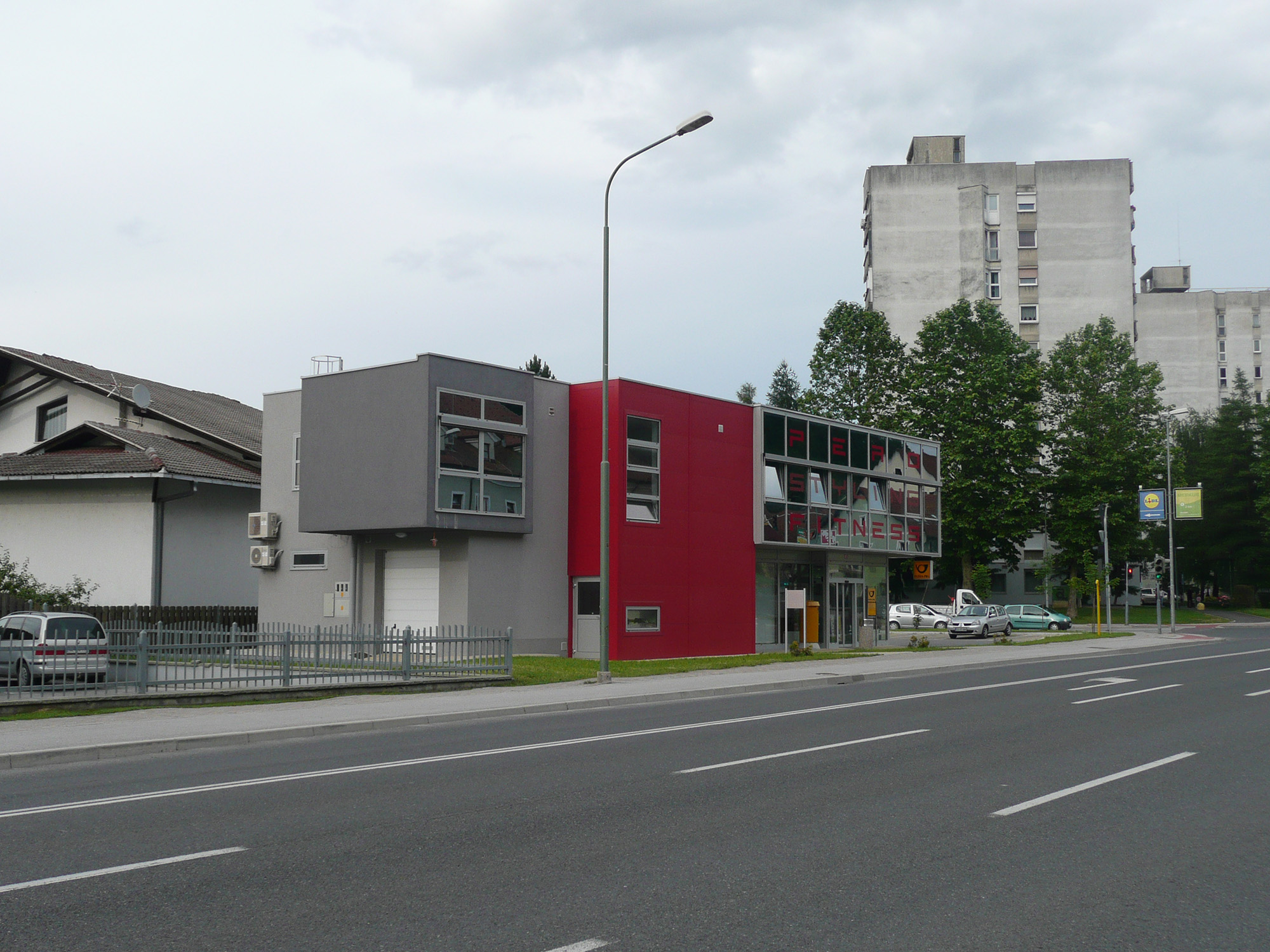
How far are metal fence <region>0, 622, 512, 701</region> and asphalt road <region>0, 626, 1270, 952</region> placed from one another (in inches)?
185

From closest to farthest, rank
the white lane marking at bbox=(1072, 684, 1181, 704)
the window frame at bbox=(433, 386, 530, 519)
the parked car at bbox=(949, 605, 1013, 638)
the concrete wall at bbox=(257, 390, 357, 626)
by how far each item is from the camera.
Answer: the white lane marking at bbox=(1072, 684, 1181, 704), the window frame at bbox=(433, 386, 530, 519), the concrete wall at bbox=(257, 390, 357, 626), the parked car at bbox=(949, 605, 1013, 638)

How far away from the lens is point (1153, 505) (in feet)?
167

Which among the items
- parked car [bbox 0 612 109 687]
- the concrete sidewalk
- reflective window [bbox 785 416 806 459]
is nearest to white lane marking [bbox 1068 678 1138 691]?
the concrete sidewalk

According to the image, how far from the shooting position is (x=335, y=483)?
1168 inches

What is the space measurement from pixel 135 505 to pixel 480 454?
494 inches

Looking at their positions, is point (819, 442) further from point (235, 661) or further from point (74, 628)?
point (74, 628)

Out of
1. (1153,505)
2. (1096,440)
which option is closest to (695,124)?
(1153,505)

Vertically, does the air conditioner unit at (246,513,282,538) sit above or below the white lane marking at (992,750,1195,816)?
above

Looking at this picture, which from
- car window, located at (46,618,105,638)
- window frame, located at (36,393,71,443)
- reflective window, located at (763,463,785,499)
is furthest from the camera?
window frame, located at (36,393,71,443)

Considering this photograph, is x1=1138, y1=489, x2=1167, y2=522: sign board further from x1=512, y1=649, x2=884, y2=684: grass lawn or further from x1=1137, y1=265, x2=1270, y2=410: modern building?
x1=1137, y1=265, x2=1270, y2=410: modern building

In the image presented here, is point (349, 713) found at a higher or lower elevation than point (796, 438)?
lower

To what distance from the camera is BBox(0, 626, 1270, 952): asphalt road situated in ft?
18.7

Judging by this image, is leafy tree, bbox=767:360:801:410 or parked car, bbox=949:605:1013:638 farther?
leafy tree, bbox=767:360:801:410

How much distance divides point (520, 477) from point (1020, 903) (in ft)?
79.4
